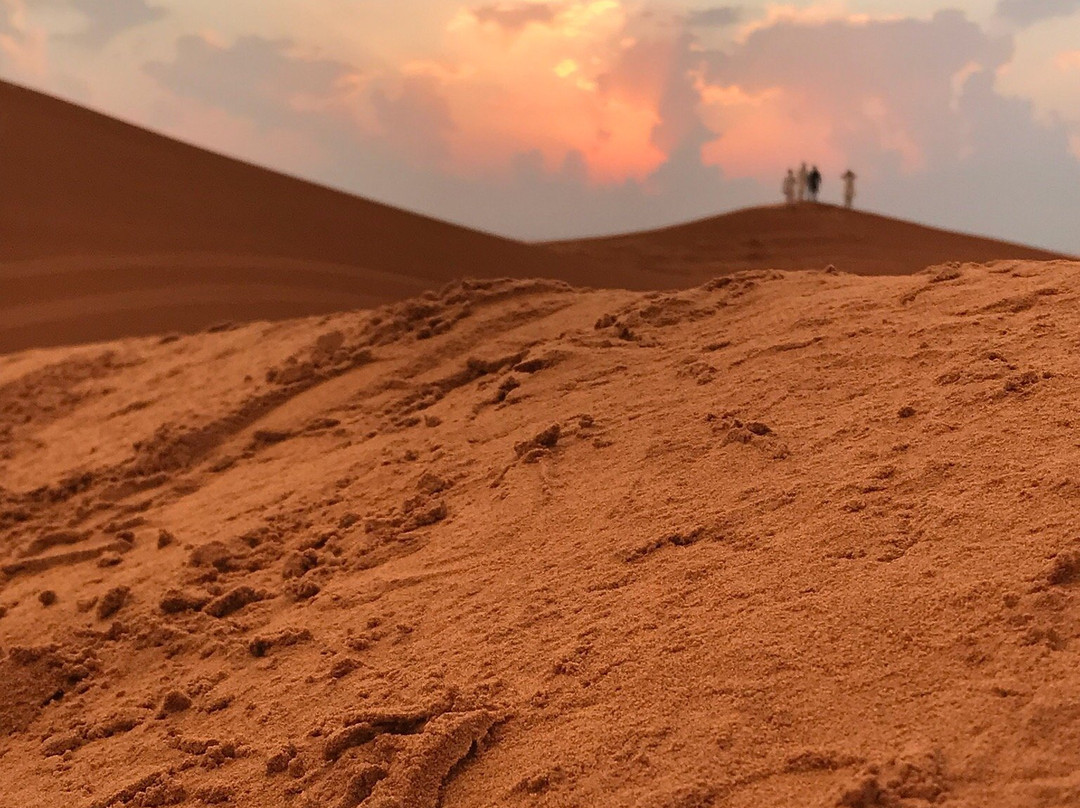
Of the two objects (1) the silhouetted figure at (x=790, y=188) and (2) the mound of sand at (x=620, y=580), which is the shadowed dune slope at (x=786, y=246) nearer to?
(1) the silhouetted figure at (x=790, y=188)

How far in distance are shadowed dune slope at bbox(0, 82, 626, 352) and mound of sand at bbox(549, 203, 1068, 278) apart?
186cm

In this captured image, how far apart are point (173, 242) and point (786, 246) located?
6.55 metres

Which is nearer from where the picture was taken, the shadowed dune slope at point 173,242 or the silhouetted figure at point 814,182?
the shadowed dune slope at point 173,242

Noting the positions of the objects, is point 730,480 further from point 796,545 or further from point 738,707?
point 738,707

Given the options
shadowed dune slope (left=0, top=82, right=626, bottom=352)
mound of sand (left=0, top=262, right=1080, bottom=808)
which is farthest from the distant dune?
mound of sand (left=0, top=262, right=1080, bottom=808)

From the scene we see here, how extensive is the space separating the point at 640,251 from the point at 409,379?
8028 millimetres

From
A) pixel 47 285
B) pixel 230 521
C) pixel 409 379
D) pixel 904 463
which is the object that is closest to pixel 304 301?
pixel 47 285

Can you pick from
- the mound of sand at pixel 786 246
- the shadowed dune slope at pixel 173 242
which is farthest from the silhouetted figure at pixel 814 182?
the shadowed dune slope at pixel 173 242

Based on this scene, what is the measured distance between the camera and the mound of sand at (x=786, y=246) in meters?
9.26

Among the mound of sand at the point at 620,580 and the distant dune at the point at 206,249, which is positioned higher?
the distant dune at the point at 206,249

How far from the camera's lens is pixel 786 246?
1038 centimetres

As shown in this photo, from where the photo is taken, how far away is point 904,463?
1.63m

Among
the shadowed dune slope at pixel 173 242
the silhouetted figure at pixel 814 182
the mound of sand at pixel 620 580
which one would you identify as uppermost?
the silhouetted figure at pixel 814 182

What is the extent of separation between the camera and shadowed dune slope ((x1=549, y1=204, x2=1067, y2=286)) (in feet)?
30.4
